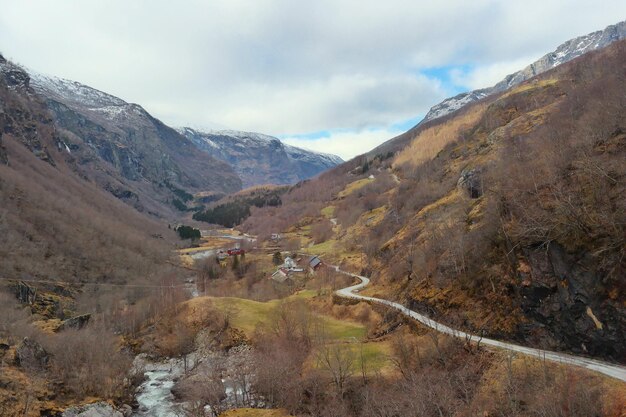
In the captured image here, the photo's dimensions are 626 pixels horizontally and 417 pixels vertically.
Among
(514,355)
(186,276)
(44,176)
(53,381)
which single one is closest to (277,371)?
(514,355)

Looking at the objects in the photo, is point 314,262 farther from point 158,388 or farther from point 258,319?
point 158,388

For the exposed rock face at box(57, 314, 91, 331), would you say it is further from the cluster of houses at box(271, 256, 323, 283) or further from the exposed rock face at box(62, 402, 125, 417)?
the cluster of houses at box(271, 256, 323, 283)

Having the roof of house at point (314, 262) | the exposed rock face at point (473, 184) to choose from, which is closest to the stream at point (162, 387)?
the roof of house at point (314, 262)

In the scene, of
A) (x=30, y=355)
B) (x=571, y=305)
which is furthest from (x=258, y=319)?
(x=571, y=305)

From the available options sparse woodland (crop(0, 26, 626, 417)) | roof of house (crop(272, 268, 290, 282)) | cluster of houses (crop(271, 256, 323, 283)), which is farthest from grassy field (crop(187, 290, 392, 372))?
cluster of houses (crop(271, 256, 323, 283))

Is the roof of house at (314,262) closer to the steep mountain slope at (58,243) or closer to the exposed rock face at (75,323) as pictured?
the steep mountain slope at (58,243)
